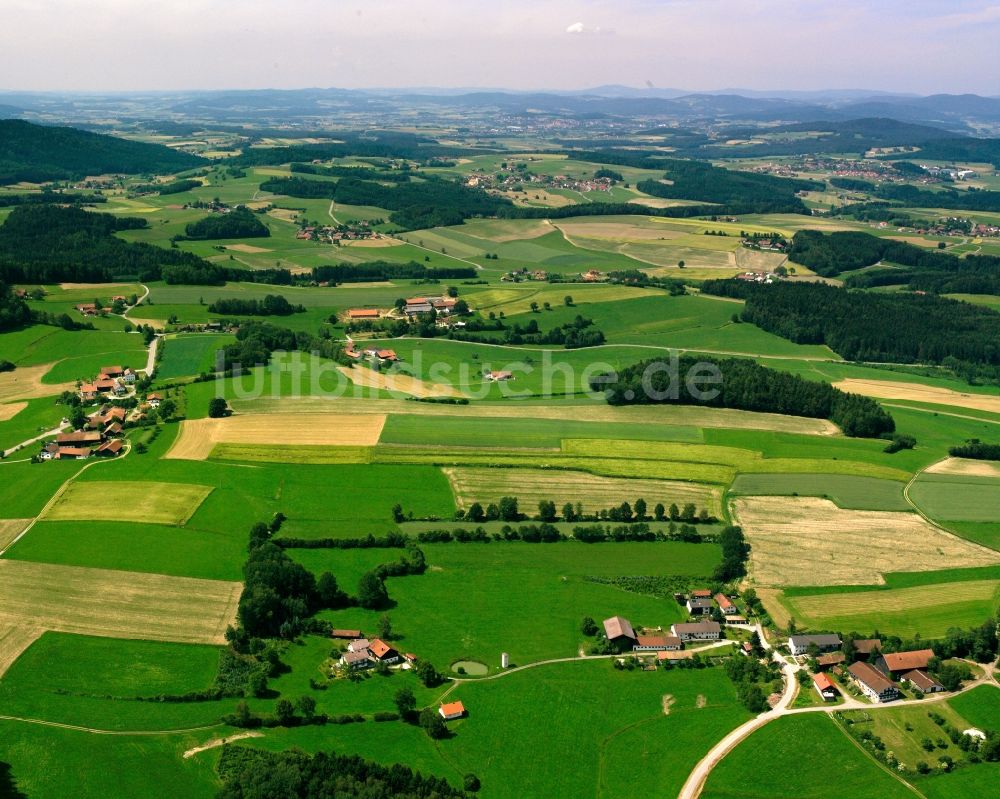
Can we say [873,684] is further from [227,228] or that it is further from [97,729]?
[227,228]

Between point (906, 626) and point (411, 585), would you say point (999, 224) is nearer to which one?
point (906, 626)

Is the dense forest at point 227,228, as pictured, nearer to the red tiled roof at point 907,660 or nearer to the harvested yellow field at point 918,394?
the harvested yellow field at point 918,394

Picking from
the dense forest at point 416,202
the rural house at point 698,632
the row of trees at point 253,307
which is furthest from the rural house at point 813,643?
the dense forest at point 416,202

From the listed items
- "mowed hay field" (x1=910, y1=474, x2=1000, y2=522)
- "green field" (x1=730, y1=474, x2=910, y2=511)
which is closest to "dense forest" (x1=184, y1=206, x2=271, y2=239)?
"green field" (x1=730, y1=474, x2=910, y2=511)

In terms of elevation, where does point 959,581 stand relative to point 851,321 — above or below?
below

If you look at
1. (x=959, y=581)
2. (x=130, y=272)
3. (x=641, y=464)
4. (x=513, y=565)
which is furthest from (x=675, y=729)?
(x=130, y=272)
